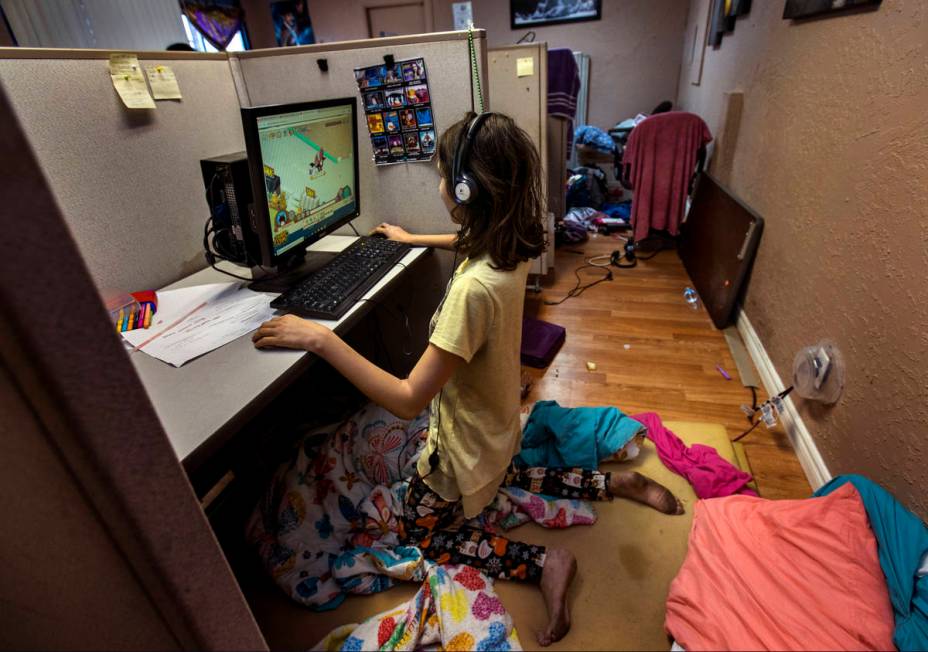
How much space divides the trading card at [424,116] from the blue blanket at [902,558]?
145 cm

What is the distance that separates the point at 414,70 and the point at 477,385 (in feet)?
3.17

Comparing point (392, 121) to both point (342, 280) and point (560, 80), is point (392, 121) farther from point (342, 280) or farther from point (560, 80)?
point (560, 80)

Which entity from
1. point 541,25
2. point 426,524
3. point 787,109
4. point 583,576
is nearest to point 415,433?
point 426,524

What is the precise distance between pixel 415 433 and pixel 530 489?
35cm

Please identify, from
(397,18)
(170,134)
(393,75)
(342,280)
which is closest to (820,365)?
(342,280)

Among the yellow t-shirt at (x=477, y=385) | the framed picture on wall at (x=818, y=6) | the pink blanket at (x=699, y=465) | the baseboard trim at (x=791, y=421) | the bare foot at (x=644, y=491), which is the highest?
Answer: the framed picture on wall at (x=818, y=6)

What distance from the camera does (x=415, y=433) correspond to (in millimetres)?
1340

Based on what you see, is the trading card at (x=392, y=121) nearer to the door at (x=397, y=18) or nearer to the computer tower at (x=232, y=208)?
the computer tower at (x=232, y=208)

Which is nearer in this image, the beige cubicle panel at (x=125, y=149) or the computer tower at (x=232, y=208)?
the beige cubicle panel at (x=125, y=149)

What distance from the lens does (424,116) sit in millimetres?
1424

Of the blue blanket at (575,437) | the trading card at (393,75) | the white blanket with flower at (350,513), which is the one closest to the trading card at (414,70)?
the trading card at (393,75)

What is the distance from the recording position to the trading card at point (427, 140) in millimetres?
1442

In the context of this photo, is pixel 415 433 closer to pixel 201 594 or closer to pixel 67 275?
pixel 201 594

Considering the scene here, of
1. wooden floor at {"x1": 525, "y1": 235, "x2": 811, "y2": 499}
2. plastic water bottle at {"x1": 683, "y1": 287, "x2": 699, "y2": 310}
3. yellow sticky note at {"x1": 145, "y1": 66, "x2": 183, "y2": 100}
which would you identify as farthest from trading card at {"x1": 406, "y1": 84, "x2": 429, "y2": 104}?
plastic water bottle at {"x1": 683, "y1": 287, "x2": 699, "y2": 310}
